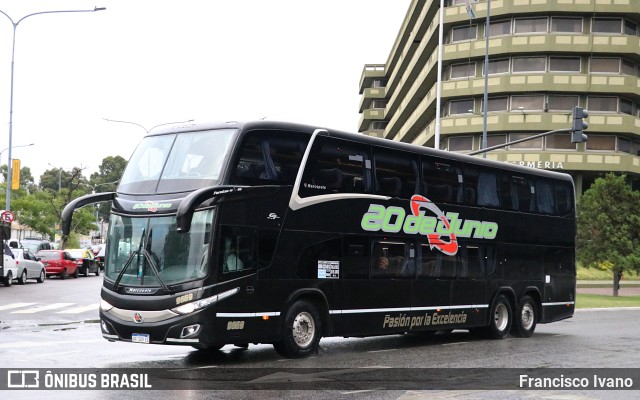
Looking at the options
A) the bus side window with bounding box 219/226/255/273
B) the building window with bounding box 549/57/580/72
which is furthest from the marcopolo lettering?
the building window with bounding box 549/57/580/72

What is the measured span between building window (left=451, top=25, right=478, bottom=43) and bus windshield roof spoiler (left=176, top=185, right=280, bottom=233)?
182 ft

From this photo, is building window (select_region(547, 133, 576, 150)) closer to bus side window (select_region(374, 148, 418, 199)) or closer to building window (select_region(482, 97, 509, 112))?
building window (select_region(482, 97, 509, 112))

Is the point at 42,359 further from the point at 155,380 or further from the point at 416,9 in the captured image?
the point at 416,9

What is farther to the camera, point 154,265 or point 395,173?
point 395,173

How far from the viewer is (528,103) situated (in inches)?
2574

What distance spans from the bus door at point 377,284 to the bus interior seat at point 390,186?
90cm

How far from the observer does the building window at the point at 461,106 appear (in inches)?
2657

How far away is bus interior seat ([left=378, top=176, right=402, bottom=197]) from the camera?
16703 millimetres

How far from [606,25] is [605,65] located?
9.70 ft

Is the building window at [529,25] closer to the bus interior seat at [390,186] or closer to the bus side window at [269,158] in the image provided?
the bus interior seat at [390,186]

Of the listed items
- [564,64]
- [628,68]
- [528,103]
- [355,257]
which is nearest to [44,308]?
[355,257]

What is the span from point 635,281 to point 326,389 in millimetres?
61164

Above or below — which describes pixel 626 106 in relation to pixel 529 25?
below

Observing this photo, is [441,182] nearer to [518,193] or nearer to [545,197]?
[518,193]
